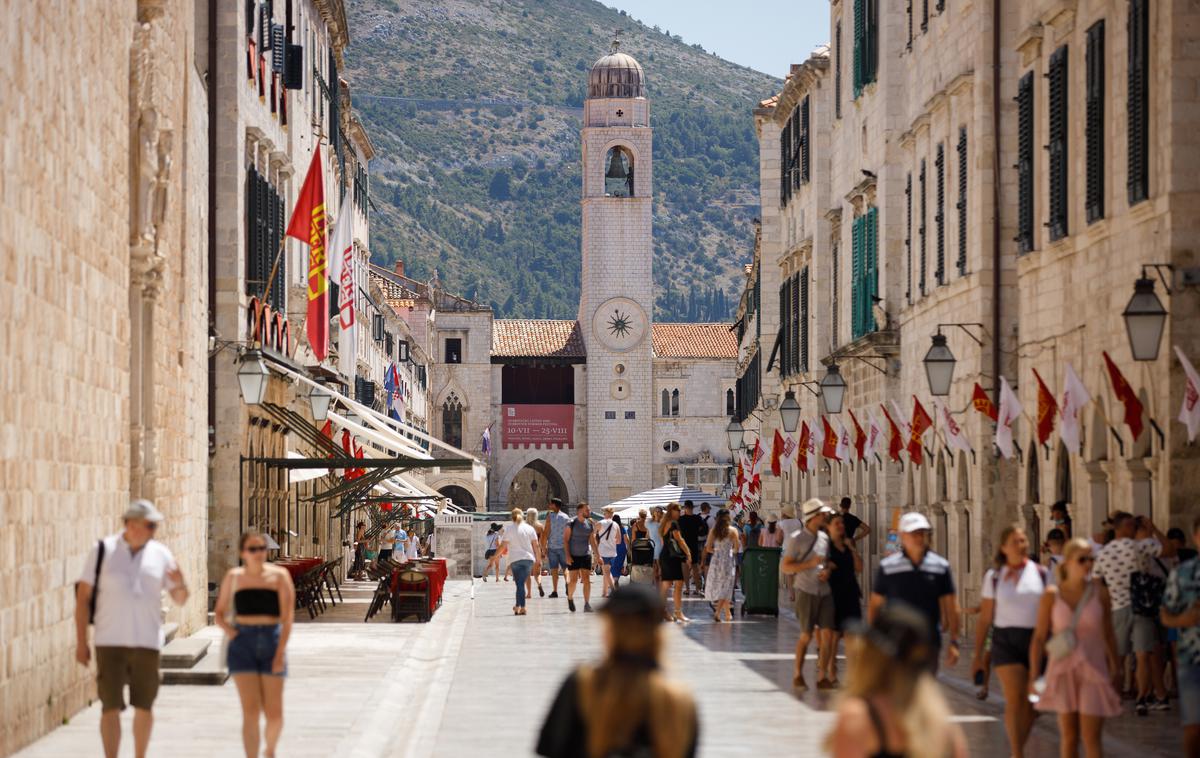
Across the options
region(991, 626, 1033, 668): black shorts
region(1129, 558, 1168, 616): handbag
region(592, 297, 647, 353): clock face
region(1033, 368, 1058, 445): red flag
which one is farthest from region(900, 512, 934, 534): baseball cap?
region(592, 297, 647, 353): clock face

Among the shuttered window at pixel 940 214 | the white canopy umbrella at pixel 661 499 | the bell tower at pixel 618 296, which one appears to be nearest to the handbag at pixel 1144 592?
the shuttered window at pixel 940 214

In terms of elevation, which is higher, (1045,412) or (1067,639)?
(1045,412)

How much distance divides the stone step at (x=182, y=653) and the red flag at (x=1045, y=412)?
8847mm

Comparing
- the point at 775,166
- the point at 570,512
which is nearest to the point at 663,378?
the point at 570,512

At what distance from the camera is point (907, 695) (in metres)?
6.52

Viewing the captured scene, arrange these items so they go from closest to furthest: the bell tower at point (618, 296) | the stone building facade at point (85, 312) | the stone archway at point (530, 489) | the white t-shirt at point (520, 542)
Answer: the stone building facade at point (85, 312) < the white t-shirt at point (520, 542) < the bell tower at point (618, 296) < the stone archway at point (530, 489)

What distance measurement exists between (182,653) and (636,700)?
13719 mm

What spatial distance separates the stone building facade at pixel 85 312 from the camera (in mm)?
14148

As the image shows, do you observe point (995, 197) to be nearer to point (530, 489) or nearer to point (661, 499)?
point (661, 499)

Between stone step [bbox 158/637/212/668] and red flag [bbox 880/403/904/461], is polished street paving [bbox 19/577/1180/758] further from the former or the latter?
red flag [bbox 880/403/904/461]

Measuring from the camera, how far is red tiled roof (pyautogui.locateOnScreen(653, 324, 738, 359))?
114 metres

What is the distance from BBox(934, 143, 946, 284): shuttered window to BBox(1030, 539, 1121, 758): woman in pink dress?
16.8 m

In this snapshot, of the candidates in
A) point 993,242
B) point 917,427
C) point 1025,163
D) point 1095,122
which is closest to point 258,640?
point 1095,122

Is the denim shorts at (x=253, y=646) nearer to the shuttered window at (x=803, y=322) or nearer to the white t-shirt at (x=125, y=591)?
the white t-shirt at (x=125, y=591)
